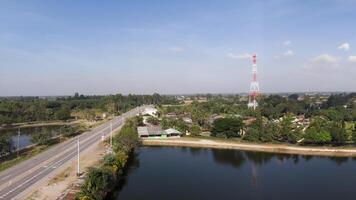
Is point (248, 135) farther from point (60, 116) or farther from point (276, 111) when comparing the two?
point (60, 116)

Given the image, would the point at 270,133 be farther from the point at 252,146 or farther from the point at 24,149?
the point at 24,149

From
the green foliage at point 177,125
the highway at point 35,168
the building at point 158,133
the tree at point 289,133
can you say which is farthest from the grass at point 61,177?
the tree at point 289,133

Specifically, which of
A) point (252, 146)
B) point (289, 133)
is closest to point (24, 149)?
point (252, 146)

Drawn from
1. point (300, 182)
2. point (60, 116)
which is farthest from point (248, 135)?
point (60, 116)

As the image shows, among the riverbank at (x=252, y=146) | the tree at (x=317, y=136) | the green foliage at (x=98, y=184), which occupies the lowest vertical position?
the riverbank at (x=252, y=146)

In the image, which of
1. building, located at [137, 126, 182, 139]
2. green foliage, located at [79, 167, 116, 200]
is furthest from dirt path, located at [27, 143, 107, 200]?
building, located at [137, 126, 182, 139]

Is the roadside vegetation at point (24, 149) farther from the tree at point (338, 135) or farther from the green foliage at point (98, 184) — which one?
the tree at point (338, 135)
